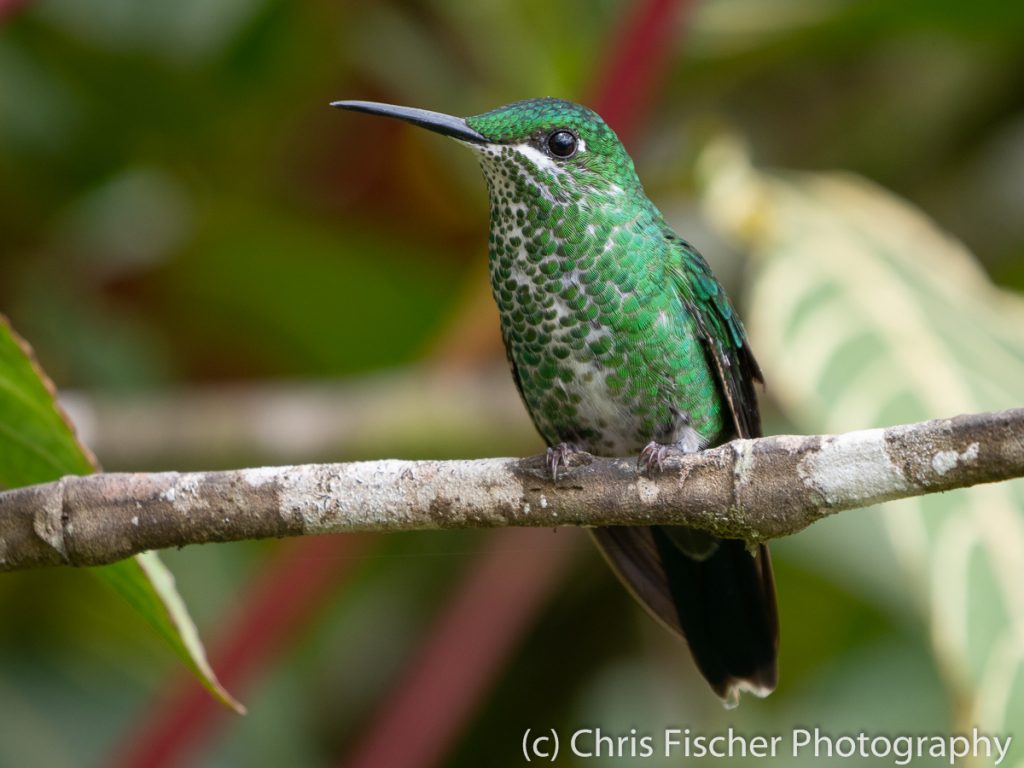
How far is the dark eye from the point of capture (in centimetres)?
259

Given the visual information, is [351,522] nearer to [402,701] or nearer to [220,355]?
[402,701]

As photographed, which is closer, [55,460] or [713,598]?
[55,460]

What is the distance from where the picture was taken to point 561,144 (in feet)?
8.50

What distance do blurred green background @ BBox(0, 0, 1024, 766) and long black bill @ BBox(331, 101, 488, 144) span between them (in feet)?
3.81

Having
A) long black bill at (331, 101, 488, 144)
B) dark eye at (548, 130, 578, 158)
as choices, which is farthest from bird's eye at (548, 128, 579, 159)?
long black bill at (331, 101, 488, 144)

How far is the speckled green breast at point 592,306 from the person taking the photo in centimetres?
255

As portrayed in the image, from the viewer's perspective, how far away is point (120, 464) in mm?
3904

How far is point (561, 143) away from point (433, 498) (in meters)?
1.00

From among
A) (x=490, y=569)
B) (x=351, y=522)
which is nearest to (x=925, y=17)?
(x=490, y=569)

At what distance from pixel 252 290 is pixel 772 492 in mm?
3008

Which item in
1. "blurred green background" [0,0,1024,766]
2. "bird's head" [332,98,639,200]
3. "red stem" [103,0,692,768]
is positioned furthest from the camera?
"blurred green background" [0,0,1024,766]

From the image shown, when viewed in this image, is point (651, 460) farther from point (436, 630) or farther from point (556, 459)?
point (436, 630)

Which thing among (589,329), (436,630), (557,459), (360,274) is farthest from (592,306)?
(360,274)

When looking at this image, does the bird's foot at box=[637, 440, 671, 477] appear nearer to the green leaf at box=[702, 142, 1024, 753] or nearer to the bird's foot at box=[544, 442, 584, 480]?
the bird's foot at box=[544, 442, 584, 480]
